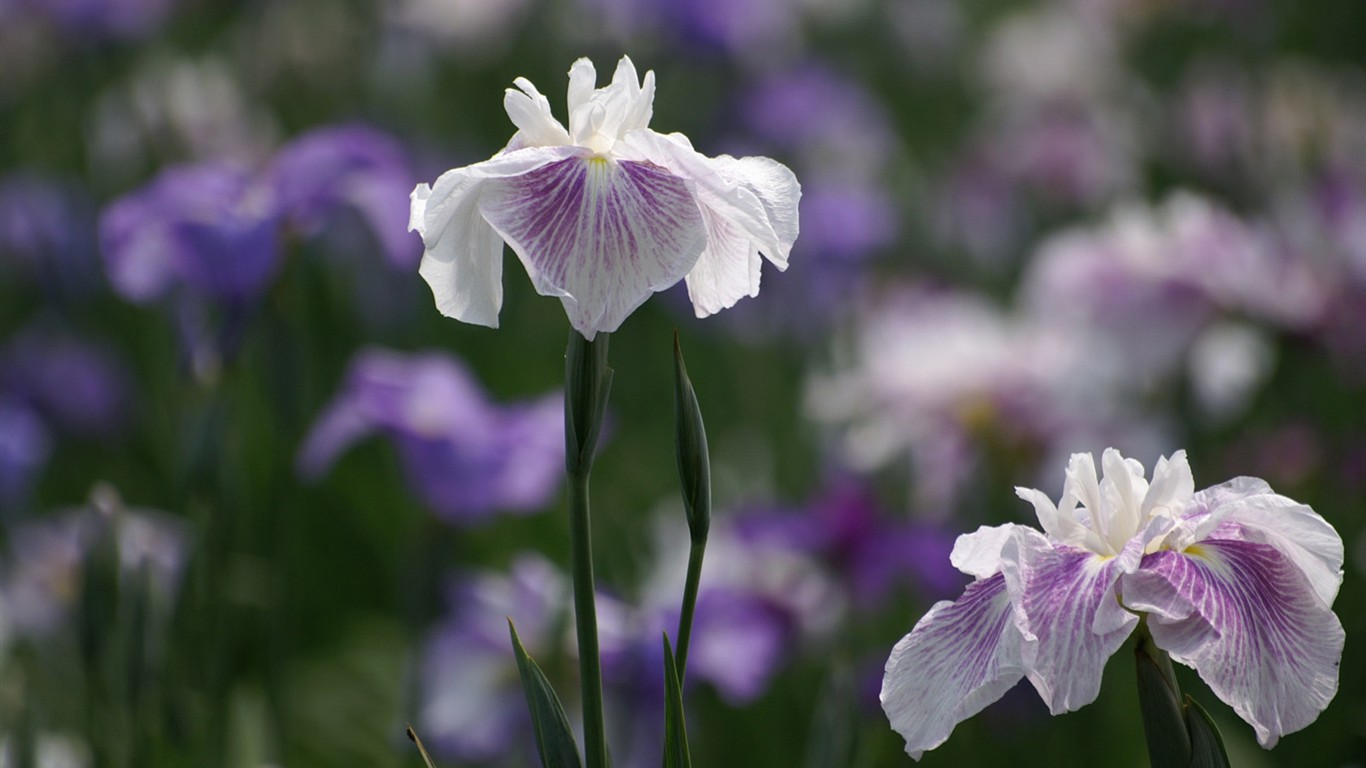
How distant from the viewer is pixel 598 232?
762 mm

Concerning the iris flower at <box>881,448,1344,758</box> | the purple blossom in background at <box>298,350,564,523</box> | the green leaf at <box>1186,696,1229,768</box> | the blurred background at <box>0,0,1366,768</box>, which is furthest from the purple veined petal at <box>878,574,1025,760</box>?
the purple blossom in background at <box>298,350,564,523</box>

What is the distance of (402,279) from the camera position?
102 inches

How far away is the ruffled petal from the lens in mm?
761

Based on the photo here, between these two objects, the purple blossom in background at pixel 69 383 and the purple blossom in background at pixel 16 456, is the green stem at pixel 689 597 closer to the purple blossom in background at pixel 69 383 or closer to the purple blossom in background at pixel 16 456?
the purple blossom in background at pixel 16 456

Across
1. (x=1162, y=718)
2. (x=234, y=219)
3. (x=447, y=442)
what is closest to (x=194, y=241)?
(x=234, y=219)

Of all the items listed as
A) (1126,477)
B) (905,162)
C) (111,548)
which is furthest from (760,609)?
(905,162)

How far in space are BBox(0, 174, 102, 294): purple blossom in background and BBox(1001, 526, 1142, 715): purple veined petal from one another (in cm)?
248

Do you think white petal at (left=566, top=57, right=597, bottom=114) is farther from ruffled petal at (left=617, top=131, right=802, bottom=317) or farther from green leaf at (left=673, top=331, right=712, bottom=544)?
green leaf at (left=673, top=331, right=712, bottom=544)

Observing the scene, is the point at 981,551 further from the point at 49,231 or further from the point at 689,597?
the point at 49,231

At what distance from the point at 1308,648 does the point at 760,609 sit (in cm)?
106

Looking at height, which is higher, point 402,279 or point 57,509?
point 402,279

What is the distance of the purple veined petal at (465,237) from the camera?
752 millimetres

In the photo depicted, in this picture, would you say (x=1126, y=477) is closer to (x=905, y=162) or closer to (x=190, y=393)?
(x=190, y=393)

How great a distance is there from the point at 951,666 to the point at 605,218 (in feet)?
1.04
